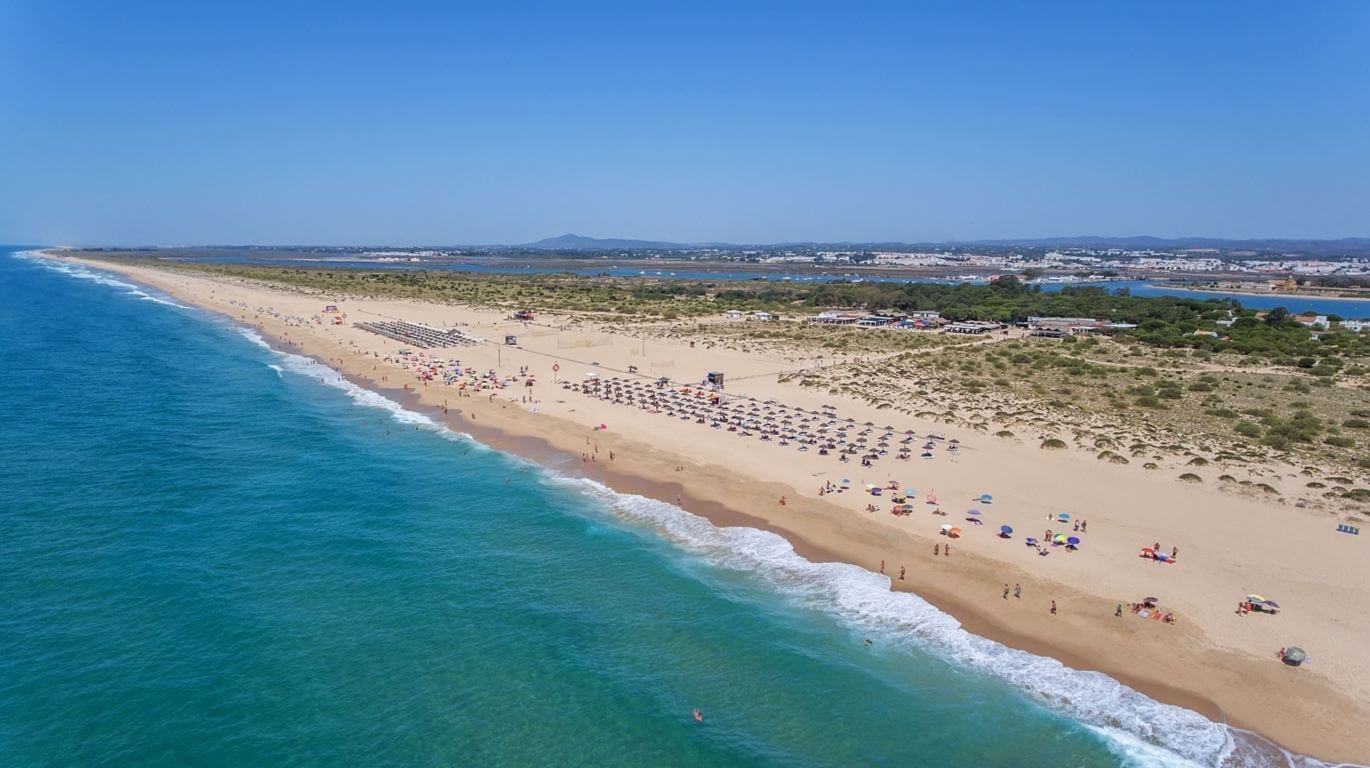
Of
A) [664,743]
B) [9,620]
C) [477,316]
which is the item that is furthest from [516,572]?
[477,316]

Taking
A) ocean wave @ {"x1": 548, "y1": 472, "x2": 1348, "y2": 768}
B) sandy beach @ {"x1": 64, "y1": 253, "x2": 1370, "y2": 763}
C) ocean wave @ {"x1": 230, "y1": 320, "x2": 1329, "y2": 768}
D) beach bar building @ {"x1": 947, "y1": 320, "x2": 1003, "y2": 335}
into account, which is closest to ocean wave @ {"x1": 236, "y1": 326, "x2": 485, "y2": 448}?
sandy beach @ {"x1": 64, "y1": 253, "x2": 1370, "y2": 763}

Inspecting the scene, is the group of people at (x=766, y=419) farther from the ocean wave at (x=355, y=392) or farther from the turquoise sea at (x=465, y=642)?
the ocean wave at (x=355, y=392)

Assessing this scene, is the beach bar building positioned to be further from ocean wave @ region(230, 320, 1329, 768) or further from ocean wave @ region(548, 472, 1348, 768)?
ocean wave @ region(548, 472, 1348, 768)

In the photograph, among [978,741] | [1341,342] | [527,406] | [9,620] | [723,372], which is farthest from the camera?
[1341,342]

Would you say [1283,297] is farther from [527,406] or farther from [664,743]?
[664,743]

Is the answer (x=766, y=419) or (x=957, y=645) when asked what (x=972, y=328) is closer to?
(x=766, y=419)

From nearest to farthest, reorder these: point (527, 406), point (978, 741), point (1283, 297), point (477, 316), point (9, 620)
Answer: point (978, 741), point (9, 620), point (527, 406), point (477, 316), point (1283, 297)

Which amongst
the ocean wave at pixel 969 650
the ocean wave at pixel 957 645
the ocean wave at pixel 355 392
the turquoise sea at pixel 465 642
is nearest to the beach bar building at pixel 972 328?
the ocean wave at pixel 355 392
